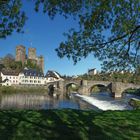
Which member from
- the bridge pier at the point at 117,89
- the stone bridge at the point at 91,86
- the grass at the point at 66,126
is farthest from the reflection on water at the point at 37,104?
the grass at the point at 66,126

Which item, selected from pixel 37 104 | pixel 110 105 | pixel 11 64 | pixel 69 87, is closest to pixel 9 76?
pixel 11 64

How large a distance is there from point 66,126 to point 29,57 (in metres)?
168

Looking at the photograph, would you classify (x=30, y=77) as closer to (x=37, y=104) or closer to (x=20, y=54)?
(x=20, y=54)

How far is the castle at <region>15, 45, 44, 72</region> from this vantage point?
550ft

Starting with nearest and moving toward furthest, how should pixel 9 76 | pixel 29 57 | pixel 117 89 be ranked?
1. pixel 117 89
2. pixel 9 76
3. pixel 29 57

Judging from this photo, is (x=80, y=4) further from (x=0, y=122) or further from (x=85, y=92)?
(x=85, y=92)

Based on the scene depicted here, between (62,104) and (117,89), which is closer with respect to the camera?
(62,104)

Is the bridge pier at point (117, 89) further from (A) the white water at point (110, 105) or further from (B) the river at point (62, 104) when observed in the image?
(A) the white water at point (110, 105)

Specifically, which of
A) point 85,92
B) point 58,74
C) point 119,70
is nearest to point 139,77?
point 119,70

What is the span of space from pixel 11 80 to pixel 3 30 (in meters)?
131

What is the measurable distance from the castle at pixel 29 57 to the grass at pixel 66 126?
151 m

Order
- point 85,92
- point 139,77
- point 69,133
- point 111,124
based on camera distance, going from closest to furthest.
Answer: point 69,133 → point 111,124 → point 139,77 → point 85,92

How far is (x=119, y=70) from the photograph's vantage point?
789 inches

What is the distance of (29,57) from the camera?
18150cm
